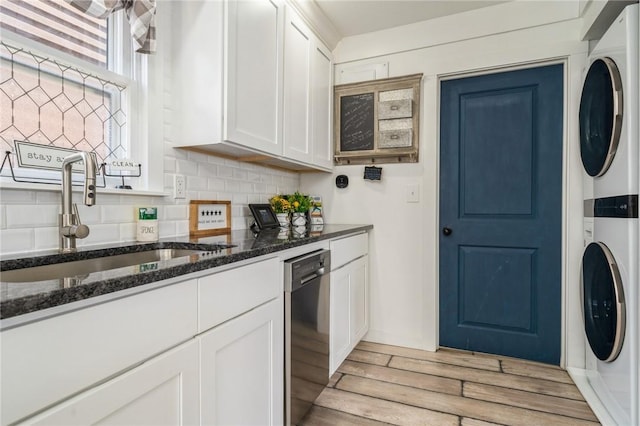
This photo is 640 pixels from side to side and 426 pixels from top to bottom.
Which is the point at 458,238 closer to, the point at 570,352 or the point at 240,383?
the point at 570,352

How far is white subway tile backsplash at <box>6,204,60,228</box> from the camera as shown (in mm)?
1085

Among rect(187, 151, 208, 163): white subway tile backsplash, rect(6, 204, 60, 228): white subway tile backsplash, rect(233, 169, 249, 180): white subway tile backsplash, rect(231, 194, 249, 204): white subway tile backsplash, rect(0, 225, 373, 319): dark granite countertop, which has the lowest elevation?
rect(0, 225, 373, 319): dark granite countertop

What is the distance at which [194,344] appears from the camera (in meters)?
0.96

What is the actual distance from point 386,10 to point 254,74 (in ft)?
4.08

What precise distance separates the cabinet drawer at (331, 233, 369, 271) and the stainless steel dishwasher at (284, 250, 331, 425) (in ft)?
0.37

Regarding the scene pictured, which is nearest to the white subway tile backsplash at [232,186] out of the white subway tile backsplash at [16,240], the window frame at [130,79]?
the window frame at [130,79]

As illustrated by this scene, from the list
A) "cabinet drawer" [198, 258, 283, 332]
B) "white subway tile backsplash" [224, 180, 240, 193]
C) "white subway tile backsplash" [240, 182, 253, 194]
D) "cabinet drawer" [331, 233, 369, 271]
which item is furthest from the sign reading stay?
"cabinet drawer" [331, 233, 369, 271]

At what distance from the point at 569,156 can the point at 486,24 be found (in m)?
1.06

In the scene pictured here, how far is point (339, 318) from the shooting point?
201 cm

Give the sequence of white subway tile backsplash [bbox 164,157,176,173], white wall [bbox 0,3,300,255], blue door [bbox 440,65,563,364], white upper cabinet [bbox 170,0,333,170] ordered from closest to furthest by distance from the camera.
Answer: white wall [bbox 0,3,300,255] → white upper cabinet [bbox 170,0,333,170] → white subway tile backsplash [bbox 164,157,176,173] → blue door [bbox 440,65,563,364]

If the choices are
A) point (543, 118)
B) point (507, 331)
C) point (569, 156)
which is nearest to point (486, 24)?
point (543, 118)

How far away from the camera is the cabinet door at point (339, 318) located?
75.0 inches

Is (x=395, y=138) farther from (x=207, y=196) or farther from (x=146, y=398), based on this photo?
(x=146, y=398)

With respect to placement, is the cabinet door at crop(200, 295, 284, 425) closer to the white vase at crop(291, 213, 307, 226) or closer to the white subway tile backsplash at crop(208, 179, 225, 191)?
the white subway tile backsplash at crop(208, 179, 225, 191)
